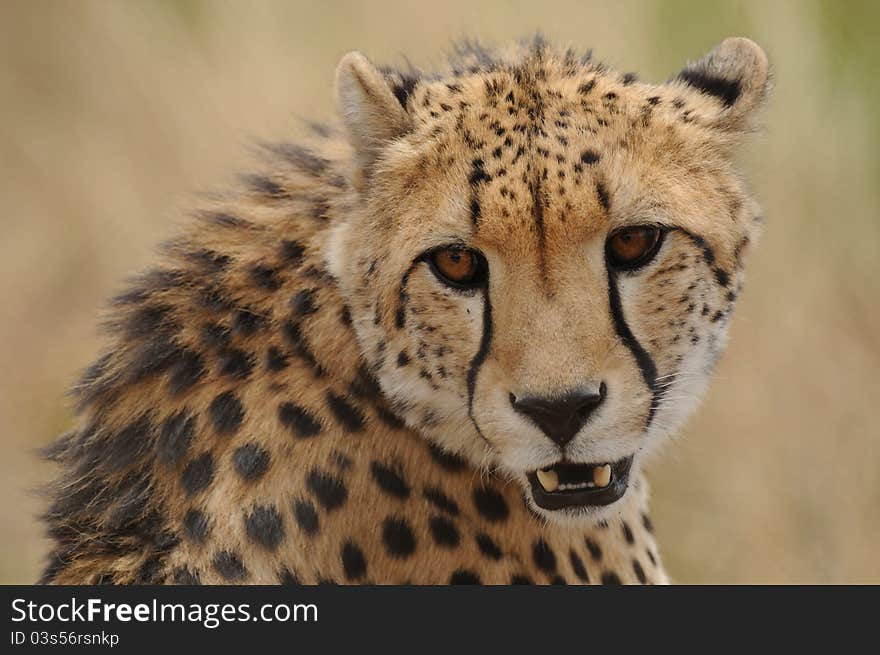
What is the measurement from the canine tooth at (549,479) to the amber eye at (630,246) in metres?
0.40

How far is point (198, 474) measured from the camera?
2.68 m

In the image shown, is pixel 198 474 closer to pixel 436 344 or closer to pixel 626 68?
pixel 436 344

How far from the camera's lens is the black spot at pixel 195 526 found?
263 cm

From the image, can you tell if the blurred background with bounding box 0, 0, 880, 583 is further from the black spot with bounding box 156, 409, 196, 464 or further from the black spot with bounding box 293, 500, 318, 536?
the black spot with bounding box 293, 500, 318, 536

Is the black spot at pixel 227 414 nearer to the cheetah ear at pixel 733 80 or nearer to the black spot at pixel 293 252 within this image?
the black spot at pixel 293 252

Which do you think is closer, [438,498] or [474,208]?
[474,208]

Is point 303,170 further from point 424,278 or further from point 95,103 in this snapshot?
point 95,103

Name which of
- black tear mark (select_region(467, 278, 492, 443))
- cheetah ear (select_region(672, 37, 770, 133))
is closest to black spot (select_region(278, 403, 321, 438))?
black tear mark (select_region(467, 278, 492, 443))

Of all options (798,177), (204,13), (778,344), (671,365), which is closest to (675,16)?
(798,177)

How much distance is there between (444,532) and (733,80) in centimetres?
110

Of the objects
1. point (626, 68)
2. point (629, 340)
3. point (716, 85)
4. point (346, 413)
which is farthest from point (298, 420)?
point (626, 68)

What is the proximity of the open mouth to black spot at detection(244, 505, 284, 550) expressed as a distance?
20.2 inches

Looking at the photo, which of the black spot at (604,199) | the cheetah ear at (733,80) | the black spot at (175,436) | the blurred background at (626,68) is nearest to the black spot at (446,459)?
the black spot at (175,436)

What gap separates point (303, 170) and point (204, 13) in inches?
114
